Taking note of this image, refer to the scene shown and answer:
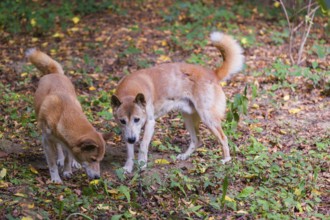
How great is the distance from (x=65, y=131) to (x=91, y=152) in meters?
0.39

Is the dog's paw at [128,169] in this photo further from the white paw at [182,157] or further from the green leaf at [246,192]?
the green leaf at [246,192]

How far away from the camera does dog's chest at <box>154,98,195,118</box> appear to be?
8.12 m

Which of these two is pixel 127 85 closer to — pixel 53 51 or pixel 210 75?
pixel 210 75

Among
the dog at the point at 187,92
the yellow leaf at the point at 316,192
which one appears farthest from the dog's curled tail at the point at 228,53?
the yellow leaf at the point at 316,192

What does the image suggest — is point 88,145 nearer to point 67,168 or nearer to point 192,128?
point 67,168

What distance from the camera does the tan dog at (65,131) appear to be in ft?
21.3

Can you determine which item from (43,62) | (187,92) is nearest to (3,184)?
(43,62)

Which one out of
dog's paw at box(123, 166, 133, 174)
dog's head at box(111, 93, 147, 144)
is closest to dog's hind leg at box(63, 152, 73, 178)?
dog's paw at box(123, 166, 133, 174)

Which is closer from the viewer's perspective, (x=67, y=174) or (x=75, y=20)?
(x=67, y=174)

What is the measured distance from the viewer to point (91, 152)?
6492 mm

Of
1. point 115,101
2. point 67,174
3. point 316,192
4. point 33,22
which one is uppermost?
point 115,101

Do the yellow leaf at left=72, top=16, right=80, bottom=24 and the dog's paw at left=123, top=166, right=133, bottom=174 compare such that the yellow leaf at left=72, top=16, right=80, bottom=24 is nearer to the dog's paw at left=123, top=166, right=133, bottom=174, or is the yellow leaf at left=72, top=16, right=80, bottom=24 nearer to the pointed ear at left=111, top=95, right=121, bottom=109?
the pointed ear at left=111, top=95, right=121, bottom=109

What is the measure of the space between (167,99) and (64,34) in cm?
587

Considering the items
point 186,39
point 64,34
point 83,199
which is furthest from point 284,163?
point 64,34
